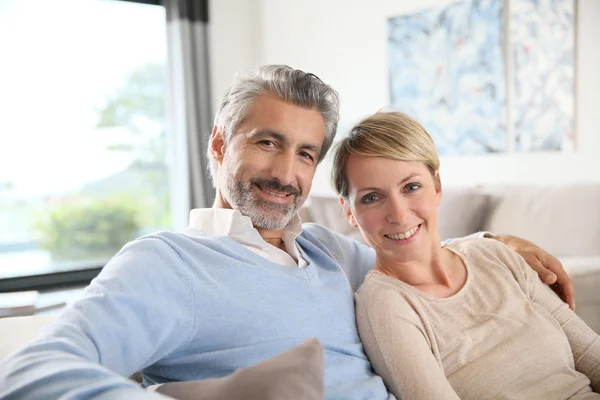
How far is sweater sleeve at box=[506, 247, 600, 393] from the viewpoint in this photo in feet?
4.58

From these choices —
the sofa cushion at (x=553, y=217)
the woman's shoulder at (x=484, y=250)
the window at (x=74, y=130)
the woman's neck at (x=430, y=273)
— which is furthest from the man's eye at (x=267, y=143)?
the window at (x=74, y=130)

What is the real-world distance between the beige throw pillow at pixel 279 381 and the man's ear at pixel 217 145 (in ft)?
2.55

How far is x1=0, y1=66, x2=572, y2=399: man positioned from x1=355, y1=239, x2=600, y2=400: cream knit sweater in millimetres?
73

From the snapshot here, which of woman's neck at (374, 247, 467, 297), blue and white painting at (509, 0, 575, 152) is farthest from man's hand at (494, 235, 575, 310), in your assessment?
blue and white painting at (509, 0, 575, 152)

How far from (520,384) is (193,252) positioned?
2.42ft

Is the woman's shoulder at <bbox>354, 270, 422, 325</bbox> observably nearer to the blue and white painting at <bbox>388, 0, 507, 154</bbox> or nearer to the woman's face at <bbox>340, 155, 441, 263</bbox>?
the woman's face at <bbox>340, 155, 441, 263</bbox>

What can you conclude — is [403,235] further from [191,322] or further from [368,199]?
[191,322]

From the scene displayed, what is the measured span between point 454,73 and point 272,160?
8.36ft

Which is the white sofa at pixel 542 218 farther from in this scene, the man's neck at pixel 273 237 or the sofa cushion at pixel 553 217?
the man's neck at pixel 273 237

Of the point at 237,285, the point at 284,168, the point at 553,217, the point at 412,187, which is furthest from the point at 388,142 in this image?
the point at 553,217

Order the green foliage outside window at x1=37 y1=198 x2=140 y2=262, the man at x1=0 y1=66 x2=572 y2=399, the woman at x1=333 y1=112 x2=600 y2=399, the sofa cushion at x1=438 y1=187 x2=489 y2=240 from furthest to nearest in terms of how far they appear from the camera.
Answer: the green foliage outside window at x1=37 y1=198 x2=140 y2=262 → the sofa cushion at x1=438 y1=187 x2=489 y2=240 → the woman at x1=333 y1=112 x2=600 y2=399 → the man at x1=0 y1=66 x2=572 y2=399

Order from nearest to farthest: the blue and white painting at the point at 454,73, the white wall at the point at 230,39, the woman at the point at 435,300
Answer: the woman at the point at 435,300 < the blue and white painting at the point at 454,73 < the white wall at the point at 230,39

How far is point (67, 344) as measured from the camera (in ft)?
2.76

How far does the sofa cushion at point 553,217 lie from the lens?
2.70 meters
